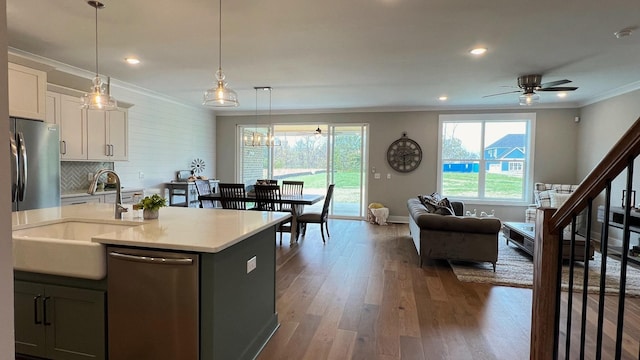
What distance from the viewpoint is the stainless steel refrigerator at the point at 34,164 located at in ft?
11.1

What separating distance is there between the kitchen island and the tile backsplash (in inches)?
90.7

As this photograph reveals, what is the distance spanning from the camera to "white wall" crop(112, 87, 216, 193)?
5.79 metres

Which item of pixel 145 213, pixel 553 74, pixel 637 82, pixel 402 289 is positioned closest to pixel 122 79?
pixel 145 213

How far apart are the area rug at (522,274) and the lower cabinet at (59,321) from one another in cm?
352

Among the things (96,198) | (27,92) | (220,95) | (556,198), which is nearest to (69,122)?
(27,92)

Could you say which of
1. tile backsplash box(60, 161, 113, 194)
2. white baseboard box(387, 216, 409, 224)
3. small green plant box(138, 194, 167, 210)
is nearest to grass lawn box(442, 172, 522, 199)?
white baseboard box(387, 216, 409, 224)

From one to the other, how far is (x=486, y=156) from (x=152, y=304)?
7.26 m

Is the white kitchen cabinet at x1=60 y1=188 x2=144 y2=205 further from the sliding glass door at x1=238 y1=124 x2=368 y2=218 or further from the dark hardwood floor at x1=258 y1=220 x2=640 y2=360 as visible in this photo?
the sliding glass door at x1=238 y1=124 x2=368 y2=218

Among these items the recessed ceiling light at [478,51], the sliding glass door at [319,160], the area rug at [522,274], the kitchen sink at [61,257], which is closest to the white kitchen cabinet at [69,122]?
the kitchen sink at [61,257]

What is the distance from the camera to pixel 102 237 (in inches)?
76.0

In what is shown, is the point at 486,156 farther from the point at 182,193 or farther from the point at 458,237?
the point at 182,193

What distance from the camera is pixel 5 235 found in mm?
684

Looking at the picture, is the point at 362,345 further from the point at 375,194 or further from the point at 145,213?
the point at 375,194

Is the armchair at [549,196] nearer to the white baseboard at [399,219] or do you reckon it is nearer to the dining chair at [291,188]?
the white baseboard at [399,219]
